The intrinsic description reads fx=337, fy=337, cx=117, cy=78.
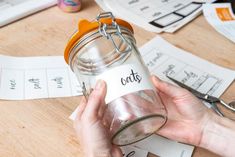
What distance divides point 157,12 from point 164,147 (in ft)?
1.57

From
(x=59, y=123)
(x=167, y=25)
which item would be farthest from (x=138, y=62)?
(x=167, y=25)

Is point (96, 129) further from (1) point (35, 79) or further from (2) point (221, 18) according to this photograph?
(2) point (221, 18)

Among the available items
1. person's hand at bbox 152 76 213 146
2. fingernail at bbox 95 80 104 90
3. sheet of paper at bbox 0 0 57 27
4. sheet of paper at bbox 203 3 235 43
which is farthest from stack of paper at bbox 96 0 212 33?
fingernail at bbox 95 80 104 90

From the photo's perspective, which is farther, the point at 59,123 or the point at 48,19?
the point at 48,19

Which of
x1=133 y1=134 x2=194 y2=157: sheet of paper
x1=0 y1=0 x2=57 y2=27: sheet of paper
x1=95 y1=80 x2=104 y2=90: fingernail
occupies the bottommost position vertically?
x1=133 y1=134 x2=194 y2=157: sheet of paper

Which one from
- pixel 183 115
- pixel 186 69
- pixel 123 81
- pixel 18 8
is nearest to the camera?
pixel 123 81

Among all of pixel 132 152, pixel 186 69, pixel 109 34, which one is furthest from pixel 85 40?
pixel 186 69

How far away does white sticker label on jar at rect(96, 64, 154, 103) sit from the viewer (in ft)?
1.59

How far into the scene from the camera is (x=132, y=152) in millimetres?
562

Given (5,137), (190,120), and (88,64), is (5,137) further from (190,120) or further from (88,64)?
(190,120)

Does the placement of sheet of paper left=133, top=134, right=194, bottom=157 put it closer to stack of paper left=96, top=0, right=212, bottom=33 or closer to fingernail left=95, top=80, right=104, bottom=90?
fingernail left=95, top=80, right=104, bottom=90

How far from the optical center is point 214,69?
0.77 m

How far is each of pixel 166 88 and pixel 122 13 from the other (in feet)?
1.27

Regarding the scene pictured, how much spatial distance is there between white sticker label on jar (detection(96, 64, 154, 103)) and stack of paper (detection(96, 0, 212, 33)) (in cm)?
39
